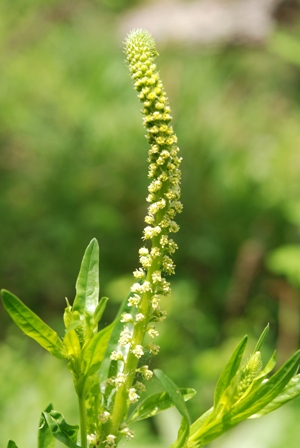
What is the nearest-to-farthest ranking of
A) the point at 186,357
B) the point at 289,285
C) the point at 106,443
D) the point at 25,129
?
1. the point at 106,443
2. the point at 186,357
3. the point at 289,285
4. the point at 25,129

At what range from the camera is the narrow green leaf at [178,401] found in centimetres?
76

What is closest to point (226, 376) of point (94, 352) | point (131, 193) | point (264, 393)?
point (264, 393)

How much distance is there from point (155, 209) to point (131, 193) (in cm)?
353

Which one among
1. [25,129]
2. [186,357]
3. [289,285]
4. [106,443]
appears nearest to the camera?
[106,443]

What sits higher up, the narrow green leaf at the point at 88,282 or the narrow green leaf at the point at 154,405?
the narrow green leaf at the point at 88,282

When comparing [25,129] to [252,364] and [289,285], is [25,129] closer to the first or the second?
[289,285]

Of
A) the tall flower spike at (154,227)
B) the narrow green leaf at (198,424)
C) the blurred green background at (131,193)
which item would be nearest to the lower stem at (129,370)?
the tall flower spike at (154,227)

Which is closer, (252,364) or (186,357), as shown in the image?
(252,364)

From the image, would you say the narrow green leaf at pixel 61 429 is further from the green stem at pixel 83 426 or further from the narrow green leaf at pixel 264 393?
the narrow green leaf at pixel 264 393

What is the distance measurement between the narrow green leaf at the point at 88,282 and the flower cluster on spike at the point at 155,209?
6 cm

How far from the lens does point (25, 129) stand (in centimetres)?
436

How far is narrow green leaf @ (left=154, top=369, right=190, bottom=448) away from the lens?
76cm

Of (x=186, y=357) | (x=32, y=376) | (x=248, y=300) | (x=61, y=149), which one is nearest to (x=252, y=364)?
(x=32, y=376)

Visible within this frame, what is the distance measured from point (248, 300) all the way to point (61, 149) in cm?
138
